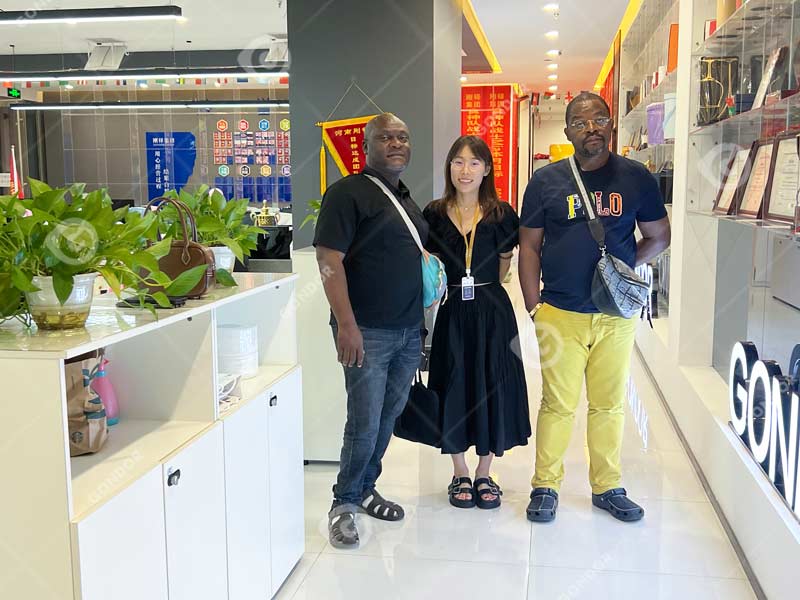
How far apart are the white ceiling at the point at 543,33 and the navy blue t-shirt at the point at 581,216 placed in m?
5.29

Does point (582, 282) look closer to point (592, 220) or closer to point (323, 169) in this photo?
point (592, 220)

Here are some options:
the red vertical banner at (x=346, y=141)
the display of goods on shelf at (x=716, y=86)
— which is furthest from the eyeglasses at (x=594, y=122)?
the red vertical banner at (x=346, y=141)

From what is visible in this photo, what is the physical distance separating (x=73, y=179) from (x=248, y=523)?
12816 mm

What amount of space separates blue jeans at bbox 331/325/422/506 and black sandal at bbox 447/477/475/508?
452 millimetres

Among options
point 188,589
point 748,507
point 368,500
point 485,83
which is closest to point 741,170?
point 748,507

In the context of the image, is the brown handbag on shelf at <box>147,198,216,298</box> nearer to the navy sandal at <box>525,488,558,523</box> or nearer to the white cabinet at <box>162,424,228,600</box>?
the white cabinet at <box>162,424,228,600</box>

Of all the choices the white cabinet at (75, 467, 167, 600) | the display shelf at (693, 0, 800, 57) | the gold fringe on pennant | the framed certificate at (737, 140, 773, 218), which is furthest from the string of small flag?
the white cabinet at (75, 467, 167, 600)

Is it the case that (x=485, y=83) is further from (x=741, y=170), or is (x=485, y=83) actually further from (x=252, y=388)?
(x=252, y=388)

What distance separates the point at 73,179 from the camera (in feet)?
44.8

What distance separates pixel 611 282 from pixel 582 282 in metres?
0.14

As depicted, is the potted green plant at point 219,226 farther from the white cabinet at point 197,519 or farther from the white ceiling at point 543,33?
the white ceiling at point 543,33

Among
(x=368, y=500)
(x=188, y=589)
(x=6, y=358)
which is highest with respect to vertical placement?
(x=6, y=358)

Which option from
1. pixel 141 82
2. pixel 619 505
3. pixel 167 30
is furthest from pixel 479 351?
pixel 141 82

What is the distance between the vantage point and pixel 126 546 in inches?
63.7
